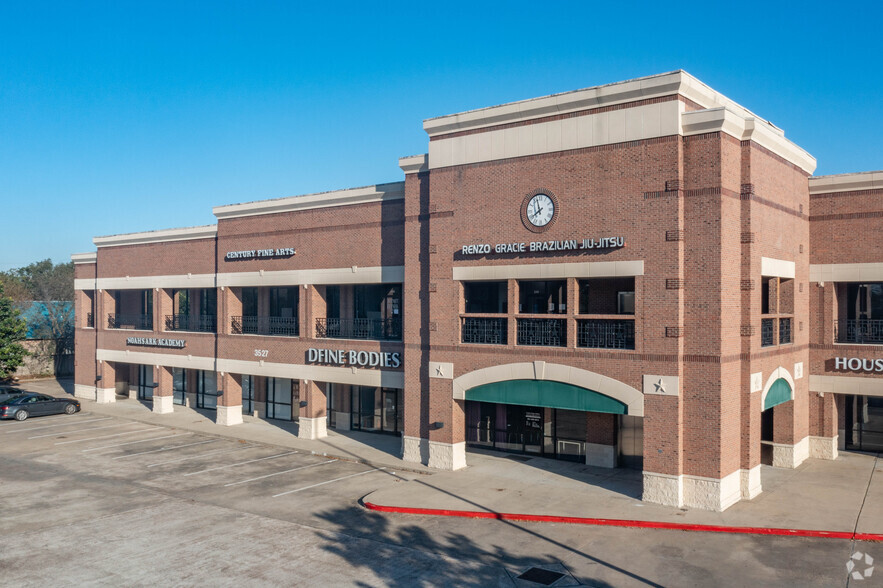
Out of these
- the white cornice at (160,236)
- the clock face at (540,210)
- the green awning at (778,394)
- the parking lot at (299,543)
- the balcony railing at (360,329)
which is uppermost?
the white cornice at (160,236)

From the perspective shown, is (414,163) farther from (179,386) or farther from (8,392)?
(8,392)

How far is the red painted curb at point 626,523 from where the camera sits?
20.6 meters

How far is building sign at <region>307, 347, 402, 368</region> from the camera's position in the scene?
109 feet

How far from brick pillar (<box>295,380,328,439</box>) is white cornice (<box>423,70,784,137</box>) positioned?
1501 centimetres

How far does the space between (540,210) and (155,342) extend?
3003cm

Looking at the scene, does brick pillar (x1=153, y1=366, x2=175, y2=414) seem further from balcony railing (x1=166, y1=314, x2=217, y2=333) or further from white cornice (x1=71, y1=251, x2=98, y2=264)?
white cornice (x1=71, y1=251, x2=98, y2=264)

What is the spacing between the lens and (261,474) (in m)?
29.3

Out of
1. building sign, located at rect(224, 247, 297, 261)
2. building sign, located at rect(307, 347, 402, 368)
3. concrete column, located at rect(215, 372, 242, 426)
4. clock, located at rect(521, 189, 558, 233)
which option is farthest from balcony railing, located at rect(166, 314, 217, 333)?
clock, located at rect(521, 189, 558, 233)

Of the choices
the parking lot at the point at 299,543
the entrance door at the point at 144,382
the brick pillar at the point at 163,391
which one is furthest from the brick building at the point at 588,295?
the entrance door at the point at 144,382

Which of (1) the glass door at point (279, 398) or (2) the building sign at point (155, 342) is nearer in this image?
(1) the glass door at point (279, 398)

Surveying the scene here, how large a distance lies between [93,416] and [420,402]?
25.2m

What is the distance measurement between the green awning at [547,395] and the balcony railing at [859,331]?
1313cm

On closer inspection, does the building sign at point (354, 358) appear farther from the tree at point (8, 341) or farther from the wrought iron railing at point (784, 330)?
the tree at point (8, 341)

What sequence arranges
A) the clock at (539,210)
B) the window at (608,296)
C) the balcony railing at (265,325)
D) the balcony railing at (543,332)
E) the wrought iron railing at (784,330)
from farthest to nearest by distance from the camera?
the balcony railing at (265,325)
the wrought iron railing at (784,330)
the window at (608,296)
the balcony railing at (543,332)
the clock at (539,210)
